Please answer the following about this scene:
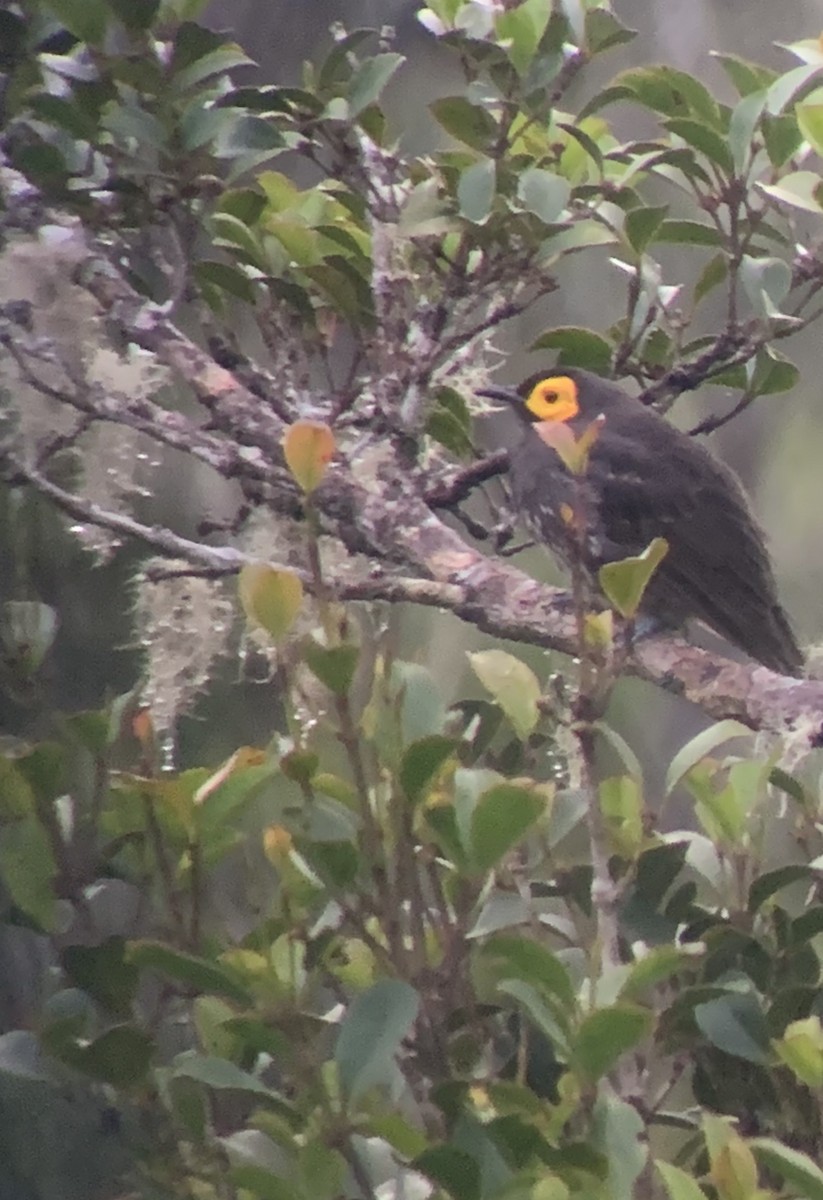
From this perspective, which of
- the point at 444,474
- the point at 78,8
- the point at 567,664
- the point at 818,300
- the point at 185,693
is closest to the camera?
the point at 78,8

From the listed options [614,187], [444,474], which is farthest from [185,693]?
[614,187]

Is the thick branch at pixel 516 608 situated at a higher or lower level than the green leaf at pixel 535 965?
lower

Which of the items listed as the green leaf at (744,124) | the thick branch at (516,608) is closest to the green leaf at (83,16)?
the thick branch at (516,608)

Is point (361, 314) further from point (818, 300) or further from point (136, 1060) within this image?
point (818, 300)

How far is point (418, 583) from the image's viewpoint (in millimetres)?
805

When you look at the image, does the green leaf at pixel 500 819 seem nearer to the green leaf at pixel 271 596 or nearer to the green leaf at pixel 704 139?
the green leaf at pixel 271 596

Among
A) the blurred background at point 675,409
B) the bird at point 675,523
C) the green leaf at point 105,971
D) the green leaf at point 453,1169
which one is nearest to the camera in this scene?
the green leaf at point 453,1169

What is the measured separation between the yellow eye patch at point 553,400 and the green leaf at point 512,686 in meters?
0.56

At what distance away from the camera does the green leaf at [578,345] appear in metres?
0.94

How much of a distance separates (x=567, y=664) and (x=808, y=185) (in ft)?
Answer: 1.96

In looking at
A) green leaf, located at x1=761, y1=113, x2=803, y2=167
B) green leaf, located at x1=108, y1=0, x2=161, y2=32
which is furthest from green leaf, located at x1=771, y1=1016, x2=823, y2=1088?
green leaf, located at x1=108, y1=0, x2=161, y2=32

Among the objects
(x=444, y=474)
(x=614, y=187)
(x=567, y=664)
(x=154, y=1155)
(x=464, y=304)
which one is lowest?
(x=567, y=664)

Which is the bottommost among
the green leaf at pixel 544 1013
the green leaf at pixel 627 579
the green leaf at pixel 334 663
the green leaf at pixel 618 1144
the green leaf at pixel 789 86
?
the green leaf at pixel 618 1144

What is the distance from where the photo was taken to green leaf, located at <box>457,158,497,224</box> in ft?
2.41
